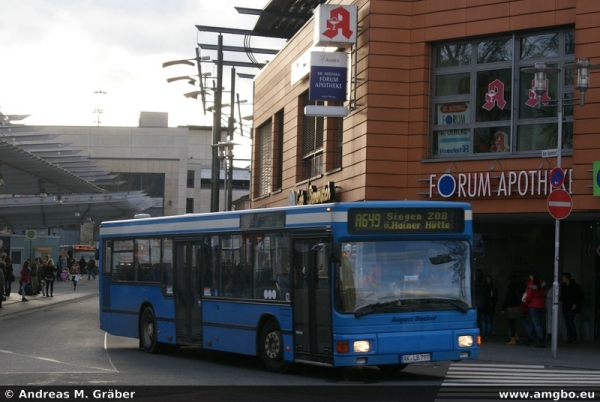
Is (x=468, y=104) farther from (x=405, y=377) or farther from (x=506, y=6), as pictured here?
(x=405, y=377)

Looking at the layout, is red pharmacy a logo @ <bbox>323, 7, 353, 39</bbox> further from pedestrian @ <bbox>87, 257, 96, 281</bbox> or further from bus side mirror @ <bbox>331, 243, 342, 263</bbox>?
pedestrian @ <bbox>87, 257, 96, 281</bbox>

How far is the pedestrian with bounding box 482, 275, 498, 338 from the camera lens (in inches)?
1004

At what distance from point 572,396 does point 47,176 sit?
3183cm

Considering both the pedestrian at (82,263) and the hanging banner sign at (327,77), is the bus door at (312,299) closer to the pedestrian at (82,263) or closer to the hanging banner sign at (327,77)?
the hanging banner sign at (327,77)

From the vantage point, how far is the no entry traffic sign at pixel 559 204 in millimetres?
20344

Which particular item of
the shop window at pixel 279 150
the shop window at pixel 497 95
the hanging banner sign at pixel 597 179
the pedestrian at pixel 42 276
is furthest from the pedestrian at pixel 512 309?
the pedestrian at pixel 42 276

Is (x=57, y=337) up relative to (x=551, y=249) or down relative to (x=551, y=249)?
down

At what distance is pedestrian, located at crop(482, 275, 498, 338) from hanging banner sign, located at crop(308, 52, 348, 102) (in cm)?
582

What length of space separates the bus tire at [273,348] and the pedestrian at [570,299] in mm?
9627

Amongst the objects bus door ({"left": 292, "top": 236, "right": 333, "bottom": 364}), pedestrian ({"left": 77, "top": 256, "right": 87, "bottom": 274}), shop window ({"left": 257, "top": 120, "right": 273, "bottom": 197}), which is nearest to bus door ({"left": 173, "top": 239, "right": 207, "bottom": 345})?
bus door ({"left": 292, "top": 236, "right": 333, "bottom": 364})

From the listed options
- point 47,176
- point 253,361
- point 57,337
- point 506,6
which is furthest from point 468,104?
point 47,176

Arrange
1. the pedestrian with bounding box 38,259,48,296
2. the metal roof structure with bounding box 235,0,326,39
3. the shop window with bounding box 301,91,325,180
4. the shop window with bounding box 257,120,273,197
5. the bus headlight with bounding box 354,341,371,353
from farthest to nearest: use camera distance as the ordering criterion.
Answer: the pedestrian with bounding box 38,259,48,296 < the metal roof structure with bounding box 235,0,326,39 < the shop window with bounding box 257,120,273,197 < the shop window with bounding box 301,91,325,180 < the bus headlight with bounding box 354,341,371,353

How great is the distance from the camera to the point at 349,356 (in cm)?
1455

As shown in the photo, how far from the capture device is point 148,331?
21172mm
